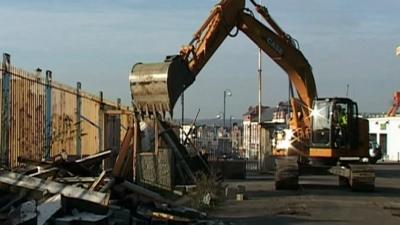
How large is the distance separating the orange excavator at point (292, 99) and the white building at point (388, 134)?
5794 centimetres

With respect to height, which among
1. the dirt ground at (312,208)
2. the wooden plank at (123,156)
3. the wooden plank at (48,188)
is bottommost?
the dirt ground at (312,208)

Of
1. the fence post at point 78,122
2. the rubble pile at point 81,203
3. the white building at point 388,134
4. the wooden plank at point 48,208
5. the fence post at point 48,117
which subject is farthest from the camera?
the white building at point 388,134

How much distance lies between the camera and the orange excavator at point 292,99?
80.3 feet

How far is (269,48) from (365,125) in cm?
483

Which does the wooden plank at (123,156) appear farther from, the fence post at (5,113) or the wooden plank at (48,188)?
the wooden plank at (48,188)

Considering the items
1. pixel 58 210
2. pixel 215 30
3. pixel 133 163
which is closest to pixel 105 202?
pixel 58 210

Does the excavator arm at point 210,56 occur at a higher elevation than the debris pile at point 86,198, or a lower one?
higher

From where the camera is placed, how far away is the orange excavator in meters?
24.5

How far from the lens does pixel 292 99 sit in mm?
33312

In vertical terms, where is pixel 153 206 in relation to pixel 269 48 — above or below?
below

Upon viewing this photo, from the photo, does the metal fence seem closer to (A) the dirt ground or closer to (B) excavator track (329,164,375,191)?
(A) the dirt ground

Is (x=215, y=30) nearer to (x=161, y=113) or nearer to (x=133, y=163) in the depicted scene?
(x=161, y=113)

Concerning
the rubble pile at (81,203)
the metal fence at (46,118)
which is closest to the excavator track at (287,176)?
the metal fence at (46,118)

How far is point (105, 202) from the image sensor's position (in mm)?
14125
